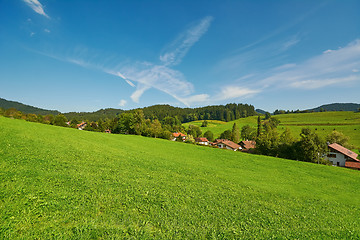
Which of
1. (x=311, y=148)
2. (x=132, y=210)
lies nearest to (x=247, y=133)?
(x=311, y=148)

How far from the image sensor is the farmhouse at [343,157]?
55.2 metres

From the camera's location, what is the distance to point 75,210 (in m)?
5.98

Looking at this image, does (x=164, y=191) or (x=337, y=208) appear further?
(x=337, y=208)

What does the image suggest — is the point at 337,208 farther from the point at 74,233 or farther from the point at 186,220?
the point at 74,233

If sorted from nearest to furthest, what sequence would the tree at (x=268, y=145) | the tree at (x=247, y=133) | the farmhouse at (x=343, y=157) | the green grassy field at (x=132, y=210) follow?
the green grassy field at (x=132, y=210), the farmhouse at (x=343, y=157), the tree at (x=268, y=145), the tree at (x=247, y=133)

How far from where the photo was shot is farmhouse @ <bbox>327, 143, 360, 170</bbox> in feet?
181

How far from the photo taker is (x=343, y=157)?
5825 cm

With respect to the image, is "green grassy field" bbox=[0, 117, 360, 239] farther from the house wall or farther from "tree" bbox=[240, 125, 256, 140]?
"tree" bbox=[240, 125, 256, 140]

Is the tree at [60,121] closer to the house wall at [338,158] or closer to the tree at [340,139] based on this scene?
the house wall at [338,158]

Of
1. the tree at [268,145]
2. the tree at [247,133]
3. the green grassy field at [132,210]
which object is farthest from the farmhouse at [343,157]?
the green grassy field at [132,210]

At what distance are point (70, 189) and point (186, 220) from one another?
5553 millimetres

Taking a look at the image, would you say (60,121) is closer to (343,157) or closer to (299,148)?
(299,148)

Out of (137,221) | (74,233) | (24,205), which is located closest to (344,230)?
(137,221)

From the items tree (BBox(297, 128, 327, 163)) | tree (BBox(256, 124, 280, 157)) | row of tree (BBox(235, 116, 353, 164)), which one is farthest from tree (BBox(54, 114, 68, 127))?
tree (BBox(297, 128, 327, 163))
